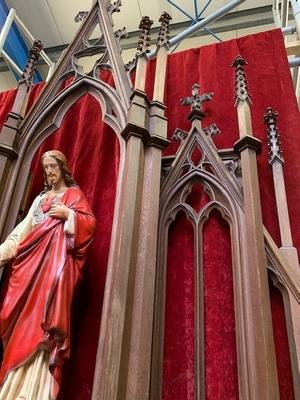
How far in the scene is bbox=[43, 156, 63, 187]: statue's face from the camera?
2.26 meters

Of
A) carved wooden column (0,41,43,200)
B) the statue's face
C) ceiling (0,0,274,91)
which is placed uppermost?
ceiling (0,0,274,91)

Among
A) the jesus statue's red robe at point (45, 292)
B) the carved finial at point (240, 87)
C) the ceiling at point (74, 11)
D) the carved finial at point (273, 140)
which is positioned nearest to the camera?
the jesus statue's red robe at point (45, 292)

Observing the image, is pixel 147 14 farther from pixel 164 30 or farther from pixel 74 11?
pixel 164 30

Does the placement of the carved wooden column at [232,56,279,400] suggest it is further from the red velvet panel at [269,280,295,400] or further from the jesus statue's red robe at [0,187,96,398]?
the jesus statue's red robe at [0,187,96,398]

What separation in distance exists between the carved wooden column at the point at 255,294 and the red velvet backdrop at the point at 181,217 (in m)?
0.22

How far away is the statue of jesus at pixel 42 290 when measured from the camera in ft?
5.05

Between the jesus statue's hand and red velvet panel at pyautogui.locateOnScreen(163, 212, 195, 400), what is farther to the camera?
the jesus statue's hand

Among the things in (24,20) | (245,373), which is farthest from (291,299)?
(24,20)

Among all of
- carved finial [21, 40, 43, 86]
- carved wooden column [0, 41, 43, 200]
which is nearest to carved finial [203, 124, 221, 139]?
carved wooden column [0, 41, 43, 200]

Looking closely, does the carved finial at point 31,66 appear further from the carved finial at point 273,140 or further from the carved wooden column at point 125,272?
the carved finial at point 273,140

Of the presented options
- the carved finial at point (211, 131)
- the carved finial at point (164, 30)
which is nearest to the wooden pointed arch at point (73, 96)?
the carved finial at point (164, 30)

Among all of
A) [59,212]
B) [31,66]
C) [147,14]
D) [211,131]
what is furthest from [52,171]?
[147,14]

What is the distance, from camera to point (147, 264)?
5.69ft

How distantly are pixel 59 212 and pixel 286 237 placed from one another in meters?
1.19
